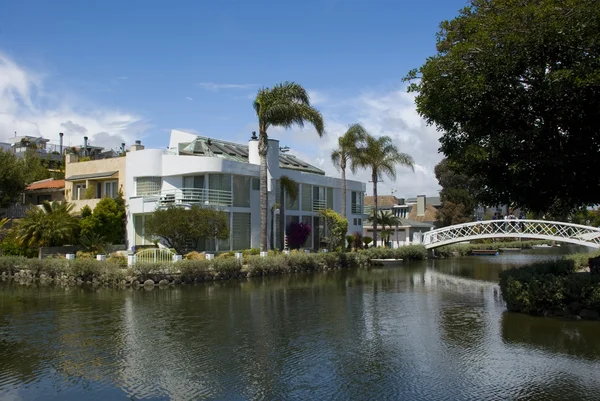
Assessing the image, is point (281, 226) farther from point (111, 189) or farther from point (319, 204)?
point (111, 189)

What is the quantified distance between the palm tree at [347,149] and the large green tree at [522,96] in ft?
90.7

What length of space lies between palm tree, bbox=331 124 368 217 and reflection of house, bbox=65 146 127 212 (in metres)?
16.9

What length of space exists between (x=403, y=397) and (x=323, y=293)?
14818mm

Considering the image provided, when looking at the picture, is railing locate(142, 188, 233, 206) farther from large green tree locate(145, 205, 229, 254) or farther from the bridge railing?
the bridge railing

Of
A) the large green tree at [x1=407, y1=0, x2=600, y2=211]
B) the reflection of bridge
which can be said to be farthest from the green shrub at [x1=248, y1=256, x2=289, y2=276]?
the reflection of bridge

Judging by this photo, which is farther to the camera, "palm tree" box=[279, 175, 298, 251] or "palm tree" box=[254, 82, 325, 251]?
"palm tree" box=[279, 175, 298, 251]

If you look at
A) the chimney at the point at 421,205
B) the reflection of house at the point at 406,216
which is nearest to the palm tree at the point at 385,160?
the reflection of house at the point at 406,216

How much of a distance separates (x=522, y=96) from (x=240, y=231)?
2627 cm

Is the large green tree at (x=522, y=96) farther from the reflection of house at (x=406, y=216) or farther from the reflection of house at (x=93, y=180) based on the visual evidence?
Result: the reflection of house at (x=406, y=216)

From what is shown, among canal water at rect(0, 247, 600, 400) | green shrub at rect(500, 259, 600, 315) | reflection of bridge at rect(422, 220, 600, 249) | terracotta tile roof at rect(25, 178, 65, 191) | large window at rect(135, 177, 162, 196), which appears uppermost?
terracotta tile roof at rect(25, 178, 65, 191)

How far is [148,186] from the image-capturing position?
3897 cm

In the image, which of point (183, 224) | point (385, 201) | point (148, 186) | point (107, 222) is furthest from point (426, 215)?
point (183, 224)

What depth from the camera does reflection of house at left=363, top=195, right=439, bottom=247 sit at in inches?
2708

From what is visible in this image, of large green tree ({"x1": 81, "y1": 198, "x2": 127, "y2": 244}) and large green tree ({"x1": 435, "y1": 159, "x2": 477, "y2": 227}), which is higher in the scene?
large green tree ({"x1": 435, "y1": 159, "x2": 477, "y2": 227})
